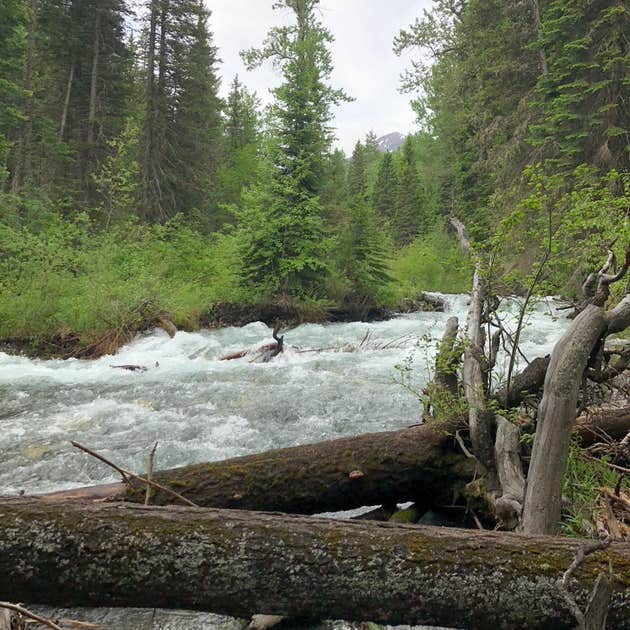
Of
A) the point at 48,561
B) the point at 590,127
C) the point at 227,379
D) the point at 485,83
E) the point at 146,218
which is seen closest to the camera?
the point at 48,561

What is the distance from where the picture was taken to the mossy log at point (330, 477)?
3379 mm

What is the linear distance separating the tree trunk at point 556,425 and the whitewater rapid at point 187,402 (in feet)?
5.08

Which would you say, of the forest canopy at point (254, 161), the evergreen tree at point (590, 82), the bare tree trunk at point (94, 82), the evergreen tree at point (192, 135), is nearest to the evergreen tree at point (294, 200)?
the forest canopy at point (254, 161)

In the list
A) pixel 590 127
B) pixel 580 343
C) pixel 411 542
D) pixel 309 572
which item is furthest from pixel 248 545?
pixel 590 127

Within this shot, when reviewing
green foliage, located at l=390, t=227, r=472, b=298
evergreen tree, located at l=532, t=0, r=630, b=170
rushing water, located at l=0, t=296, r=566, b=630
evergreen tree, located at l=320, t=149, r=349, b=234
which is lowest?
rushing water, located at l=0, t=296, r=566, b=630

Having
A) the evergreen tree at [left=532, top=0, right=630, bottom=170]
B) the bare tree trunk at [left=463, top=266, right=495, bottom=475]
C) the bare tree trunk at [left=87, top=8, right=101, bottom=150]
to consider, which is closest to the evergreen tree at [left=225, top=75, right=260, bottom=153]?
the bare tree trunk at [left=87, top=8, right=101, bottom=150]

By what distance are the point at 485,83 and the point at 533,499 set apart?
20952mm

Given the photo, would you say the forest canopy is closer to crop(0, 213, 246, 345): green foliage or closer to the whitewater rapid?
crop(0, 213, 246, 345): green foliage

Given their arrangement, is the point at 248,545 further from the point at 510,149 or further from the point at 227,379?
the point at 510,149

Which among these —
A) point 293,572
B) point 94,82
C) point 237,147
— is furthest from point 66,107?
point 293,572

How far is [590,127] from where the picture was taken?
15.0 metres

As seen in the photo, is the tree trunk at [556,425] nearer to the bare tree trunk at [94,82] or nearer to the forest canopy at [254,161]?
the forest canopy at [254,161]

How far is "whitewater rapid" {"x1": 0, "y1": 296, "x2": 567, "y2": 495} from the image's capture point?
5652mm

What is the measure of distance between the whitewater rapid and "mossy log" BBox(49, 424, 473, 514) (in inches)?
39.7
